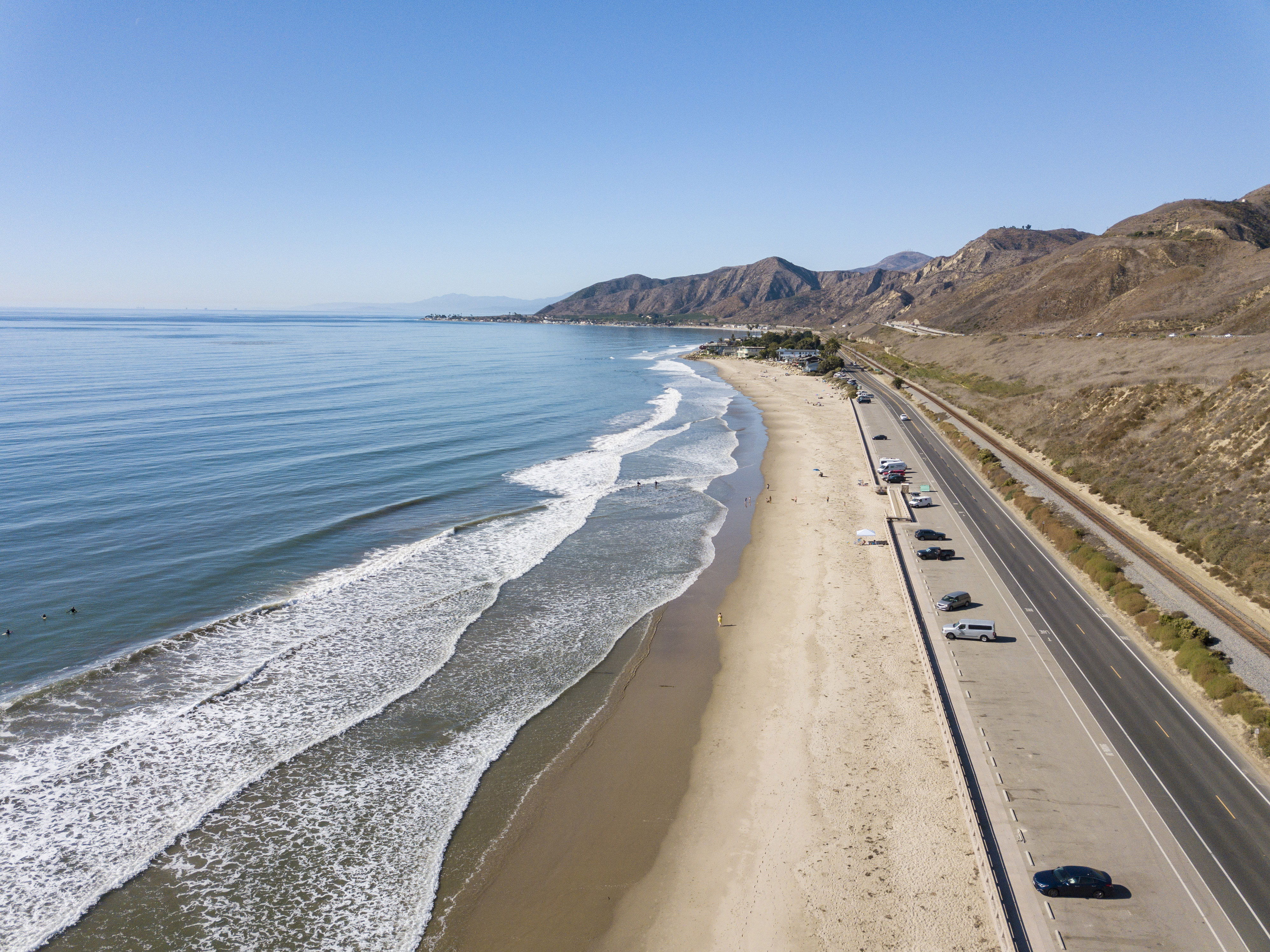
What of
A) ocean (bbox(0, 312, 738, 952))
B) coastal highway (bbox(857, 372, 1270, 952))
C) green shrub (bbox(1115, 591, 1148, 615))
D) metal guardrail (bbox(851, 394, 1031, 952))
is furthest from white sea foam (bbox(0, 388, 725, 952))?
green shrub (bbox(1115, 591, 1148, 615))

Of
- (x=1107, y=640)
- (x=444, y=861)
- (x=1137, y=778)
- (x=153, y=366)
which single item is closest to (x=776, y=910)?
(x=444, y=861)

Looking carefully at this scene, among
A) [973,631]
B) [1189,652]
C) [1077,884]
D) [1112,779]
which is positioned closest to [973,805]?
[1077,884]

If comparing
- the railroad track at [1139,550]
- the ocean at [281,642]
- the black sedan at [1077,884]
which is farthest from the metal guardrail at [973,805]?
the ocean at [281,642]

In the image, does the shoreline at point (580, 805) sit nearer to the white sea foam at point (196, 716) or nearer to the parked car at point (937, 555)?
the white sea foam at point (196, 716)

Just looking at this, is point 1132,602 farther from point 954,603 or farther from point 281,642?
point 281,642

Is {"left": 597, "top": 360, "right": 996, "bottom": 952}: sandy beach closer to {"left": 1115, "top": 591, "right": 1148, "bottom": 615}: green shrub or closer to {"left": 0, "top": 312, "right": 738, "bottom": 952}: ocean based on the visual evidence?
{"left": 0, "top": 312, "right": 738, "bottom": 952}: ocean

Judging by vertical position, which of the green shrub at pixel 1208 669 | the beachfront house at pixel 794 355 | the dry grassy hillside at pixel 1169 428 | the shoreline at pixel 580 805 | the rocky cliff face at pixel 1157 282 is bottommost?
the shoreline at pixel 580 805

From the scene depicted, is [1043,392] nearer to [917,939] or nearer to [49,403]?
[917,939]
